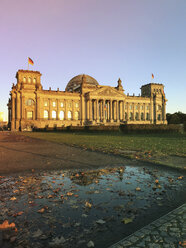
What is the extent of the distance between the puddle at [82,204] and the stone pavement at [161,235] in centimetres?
20

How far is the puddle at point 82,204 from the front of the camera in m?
2.98

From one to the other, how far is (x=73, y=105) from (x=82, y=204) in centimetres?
7896

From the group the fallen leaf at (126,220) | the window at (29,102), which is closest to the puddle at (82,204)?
the fallen leaf at (126,220)

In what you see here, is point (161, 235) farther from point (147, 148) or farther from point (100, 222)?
point (147, 148)

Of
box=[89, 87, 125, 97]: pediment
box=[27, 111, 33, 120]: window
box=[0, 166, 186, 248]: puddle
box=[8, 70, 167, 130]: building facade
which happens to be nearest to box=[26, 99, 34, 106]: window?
box=[8, 70, 167, 130]: building facade

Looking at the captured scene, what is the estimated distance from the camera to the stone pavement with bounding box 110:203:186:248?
267 centimetres

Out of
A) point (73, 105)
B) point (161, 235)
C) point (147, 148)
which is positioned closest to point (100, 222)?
point (161, 235)

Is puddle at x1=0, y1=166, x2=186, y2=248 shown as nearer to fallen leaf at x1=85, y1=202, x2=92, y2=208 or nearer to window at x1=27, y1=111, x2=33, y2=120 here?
fallen leaf at x1=85, y1=202, x2=92, y2=208

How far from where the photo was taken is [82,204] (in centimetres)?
417

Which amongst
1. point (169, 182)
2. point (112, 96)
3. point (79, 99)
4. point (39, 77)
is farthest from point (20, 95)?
point (169, 182)

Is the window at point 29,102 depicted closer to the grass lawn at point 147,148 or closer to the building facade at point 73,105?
the building facade at point 73,105

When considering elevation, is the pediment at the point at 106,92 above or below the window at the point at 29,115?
above

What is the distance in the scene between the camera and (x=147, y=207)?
157 inches

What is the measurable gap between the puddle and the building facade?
61488 mm
